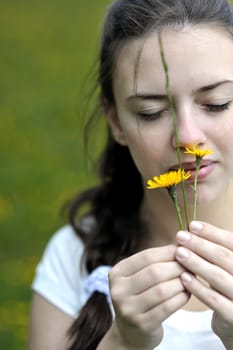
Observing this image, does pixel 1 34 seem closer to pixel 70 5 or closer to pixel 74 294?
pixel 70 5

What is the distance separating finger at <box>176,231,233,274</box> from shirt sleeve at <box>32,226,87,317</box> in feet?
2.55

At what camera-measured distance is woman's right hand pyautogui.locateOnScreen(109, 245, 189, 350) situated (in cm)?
170

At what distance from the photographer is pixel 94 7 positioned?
9203 mm

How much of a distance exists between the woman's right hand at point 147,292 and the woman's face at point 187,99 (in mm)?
339

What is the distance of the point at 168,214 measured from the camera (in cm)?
236

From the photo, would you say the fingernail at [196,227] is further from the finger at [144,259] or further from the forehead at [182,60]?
the forehead at [182,60]

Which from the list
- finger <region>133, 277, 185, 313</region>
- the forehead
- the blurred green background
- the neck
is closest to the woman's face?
the forehead

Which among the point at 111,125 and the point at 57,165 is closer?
the point at 111,125

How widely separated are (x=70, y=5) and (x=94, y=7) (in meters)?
0.35

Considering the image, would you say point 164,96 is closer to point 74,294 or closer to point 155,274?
point 155,274

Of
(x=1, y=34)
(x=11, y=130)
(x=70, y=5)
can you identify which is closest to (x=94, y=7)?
(x=70, y=5)

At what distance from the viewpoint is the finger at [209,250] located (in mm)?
1688

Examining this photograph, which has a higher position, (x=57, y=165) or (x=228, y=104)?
(x=228, y=104)

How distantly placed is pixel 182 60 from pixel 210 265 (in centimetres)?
56
